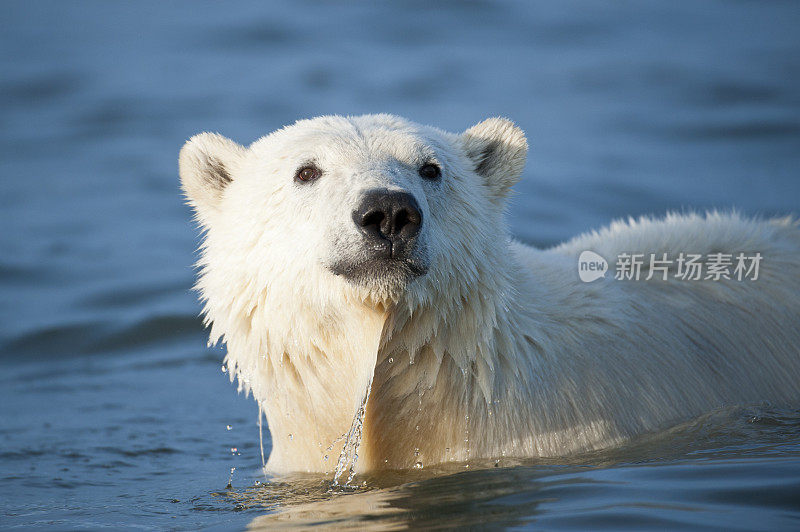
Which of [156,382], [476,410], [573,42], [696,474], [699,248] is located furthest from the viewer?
[573,42]

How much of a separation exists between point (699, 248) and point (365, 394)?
2.31 meters

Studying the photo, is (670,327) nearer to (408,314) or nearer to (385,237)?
(408,314)

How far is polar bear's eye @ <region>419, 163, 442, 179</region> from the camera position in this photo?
421 centimetres

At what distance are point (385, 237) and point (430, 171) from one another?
2.15 feet

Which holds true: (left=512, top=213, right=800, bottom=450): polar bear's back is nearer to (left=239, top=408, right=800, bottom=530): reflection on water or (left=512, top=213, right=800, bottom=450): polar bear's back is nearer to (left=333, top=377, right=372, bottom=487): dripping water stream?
(left=239, top=408, right=800, bottom=530): reflection on water

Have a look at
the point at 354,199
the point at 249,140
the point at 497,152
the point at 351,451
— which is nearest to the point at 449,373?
the point at 351,451

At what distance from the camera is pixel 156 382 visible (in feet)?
26.2

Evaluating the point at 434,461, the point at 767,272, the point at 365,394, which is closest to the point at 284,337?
the point at 365,394

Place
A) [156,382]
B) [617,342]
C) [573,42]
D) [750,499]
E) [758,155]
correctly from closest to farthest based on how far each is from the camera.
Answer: [750,499], [617,342], [156,382], [758,155], [573,42]

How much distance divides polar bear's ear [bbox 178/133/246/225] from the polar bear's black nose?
109 centimetres

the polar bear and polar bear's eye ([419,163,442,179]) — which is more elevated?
polar bear's eye ([419,163,442,179])

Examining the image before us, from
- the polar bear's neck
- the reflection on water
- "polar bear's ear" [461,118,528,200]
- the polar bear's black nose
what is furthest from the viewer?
"polar bear's ear" [461,118,528,200]

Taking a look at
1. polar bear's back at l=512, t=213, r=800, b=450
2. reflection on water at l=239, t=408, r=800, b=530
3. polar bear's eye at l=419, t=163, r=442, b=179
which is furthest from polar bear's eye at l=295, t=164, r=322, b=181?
reflection on water at l=239, t=408, r=800, b=530

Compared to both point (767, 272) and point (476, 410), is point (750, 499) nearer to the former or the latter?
point (476, 410)
